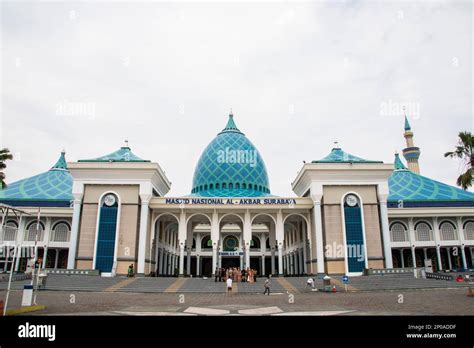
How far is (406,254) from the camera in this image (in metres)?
45.7

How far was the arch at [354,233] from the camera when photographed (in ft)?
111

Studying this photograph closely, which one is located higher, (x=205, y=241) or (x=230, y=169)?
(x=230, y=169)

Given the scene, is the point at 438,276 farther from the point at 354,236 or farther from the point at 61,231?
the point at 61,231

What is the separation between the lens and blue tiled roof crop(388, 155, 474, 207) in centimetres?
4497

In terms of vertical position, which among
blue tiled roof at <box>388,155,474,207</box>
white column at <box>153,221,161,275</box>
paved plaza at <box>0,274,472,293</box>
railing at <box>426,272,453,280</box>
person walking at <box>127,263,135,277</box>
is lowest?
paved plaza at <box>0,274,472,293</box>

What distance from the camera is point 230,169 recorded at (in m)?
47.0

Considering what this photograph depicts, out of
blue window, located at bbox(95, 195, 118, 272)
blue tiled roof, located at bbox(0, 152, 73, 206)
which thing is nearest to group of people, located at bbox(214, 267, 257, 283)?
blue window, located at bbox(95, 195, 118, 272)

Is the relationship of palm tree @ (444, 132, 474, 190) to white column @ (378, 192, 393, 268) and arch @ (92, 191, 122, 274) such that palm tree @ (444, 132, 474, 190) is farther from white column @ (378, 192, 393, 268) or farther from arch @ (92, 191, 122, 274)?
arch @ (92, 191, 122, 274)

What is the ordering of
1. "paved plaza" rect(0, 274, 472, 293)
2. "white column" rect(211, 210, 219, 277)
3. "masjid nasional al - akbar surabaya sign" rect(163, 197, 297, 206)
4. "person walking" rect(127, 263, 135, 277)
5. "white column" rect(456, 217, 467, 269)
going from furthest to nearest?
"white column" rect(456, 217, 467, 269) < "masjid nasional al - akbar surabaya sign" rect(163, 197, 297, 206) < "white column" rect(211, 210, 219, 277) < "person walking" rect(127, 263, 135, 277) < "paved plaza" rect(0, 274, 472, 293)

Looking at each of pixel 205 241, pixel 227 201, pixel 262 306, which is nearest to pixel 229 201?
pixel 227 201

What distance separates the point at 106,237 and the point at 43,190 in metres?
18.0

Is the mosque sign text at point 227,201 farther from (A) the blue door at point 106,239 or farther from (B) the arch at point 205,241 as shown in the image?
(B) the arch at point 205,241

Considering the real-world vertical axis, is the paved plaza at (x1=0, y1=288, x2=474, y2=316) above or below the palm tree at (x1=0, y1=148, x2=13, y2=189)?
below

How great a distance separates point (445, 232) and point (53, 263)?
48.0 m
